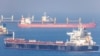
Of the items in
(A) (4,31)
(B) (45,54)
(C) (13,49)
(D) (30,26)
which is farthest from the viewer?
(D) (30,26)

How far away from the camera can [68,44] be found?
73.3 metres

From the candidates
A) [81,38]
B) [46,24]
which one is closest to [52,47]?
[81,38]

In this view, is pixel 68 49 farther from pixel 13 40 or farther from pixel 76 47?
pixel 13 40

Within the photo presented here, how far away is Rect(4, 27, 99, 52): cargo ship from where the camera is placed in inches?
2852

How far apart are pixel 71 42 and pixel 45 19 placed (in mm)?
54807

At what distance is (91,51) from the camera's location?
233 feet

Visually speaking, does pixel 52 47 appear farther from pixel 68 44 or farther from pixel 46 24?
pixel 46 24

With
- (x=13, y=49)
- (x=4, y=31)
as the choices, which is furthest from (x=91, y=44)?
(x=4, y=31)

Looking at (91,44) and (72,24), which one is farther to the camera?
(72,24)

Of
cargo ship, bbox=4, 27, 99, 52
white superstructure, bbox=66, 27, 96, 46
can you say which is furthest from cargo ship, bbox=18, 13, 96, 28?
white superstructure, bbox=66, 27, 96, 46

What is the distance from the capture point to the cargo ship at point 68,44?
7244 centimetres

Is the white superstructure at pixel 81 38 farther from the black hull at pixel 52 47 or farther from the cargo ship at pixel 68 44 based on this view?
the black hull at pixel 52 47

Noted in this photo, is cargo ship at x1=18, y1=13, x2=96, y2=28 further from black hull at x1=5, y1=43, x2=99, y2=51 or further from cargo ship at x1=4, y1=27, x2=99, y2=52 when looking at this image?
black hull at x1=5, y1=43, x2=99, y2=51

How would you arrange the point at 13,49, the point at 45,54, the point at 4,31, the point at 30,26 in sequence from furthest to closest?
the point at 30,26 < the point at 4,31 < the point at 13,49 < the point at 45,54
